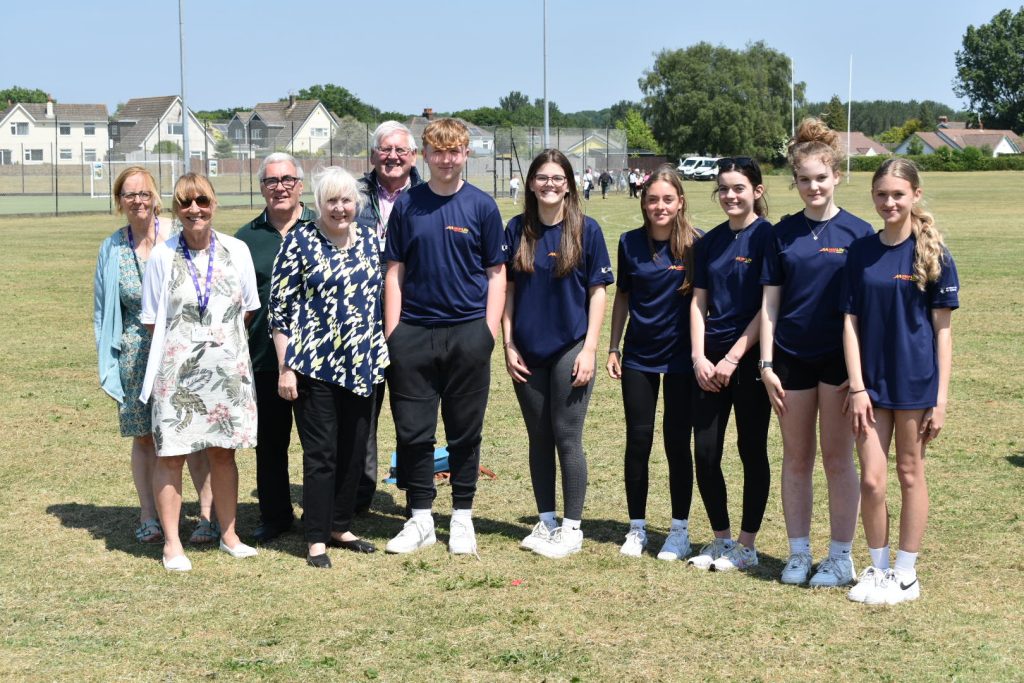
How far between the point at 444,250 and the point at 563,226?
23.6 inches

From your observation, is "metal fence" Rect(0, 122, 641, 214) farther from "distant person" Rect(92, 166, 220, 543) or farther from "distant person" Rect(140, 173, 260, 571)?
"distant person" Rect(140, 173, 260, 571)

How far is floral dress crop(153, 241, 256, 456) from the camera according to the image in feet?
18.0

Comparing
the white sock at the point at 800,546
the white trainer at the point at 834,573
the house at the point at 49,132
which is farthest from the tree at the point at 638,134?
the white trainer at the point at 834,573

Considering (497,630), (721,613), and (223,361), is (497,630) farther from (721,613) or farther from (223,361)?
(223,361)

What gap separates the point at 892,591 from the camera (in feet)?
16.5

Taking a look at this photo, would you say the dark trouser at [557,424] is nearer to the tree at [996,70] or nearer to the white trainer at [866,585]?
the white trainer at [866,585]

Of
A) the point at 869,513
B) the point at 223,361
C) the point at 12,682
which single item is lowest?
the point at 12,682

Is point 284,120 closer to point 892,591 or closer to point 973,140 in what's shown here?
point 973,140

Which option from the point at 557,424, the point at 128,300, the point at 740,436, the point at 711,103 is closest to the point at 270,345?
the point at 128,300

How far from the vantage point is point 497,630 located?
4805 millimetres

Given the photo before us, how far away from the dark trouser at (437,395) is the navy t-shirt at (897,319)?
72.2 inches

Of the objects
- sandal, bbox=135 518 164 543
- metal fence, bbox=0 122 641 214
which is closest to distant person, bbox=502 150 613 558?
sandal, bbox=135 518 164 543

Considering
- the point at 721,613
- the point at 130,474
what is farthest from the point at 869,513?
the point at 130,474

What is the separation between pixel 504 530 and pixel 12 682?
2.78m
